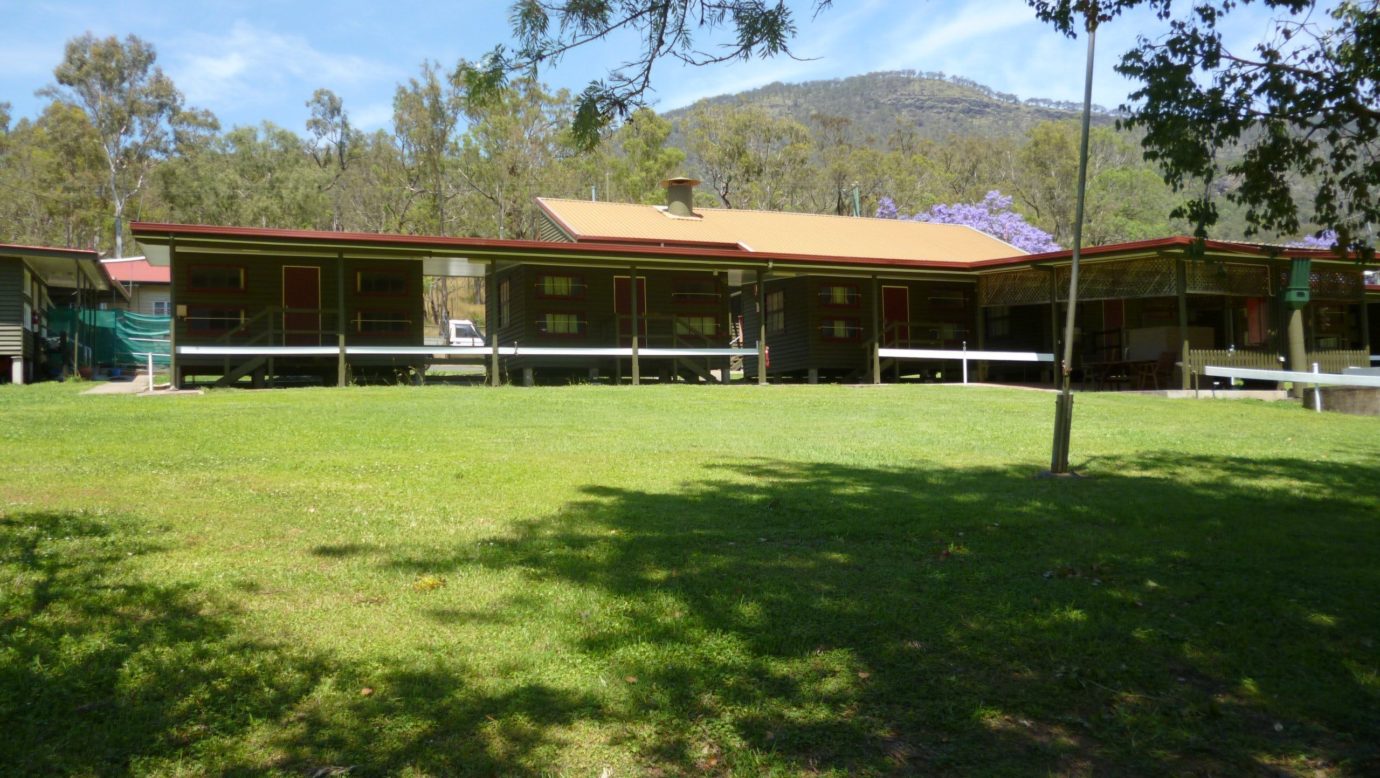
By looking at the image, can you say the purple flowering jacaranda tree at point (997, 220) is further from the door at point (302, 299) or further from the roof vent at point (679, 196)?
the door at point (302, 299)

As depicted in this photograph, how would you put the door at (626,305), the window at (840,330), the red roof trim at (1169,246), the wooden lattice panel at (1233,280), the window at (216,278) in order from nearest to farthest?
the red roof trim at (1169,246) < the wooden lattice panel at (1233,280) < the window at (216,278) < the door at (626,305) < the window at (840,330)

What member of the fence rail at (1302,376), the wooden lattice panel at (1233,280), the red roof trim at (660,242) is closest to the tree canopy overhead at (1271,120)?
the fence rail at (1302,376)

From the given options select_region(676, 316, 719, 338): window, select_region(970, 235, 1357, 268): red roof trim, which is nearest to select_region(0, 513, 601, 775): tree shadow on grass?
select_region(970, 235, 1357, 268): red roof trim

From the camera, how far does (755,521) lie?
759 centimetres

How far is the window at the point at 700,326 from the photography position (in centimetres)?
2769

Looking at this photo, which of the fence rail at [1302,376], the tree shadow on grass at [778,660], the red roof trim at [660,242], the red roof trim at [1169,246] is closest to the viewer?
the tree shadow on grass at [778,660]

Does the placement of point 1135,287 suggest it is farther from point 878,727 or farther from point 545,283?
point 878,727

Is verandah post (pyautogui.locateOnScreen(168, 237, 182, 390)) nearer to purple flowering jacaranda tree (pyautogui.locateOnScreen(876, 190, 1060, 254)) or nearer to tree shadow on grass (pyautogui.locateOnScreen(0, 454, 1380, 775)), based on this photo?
tree shadow on grass (pyautogui.locateOnScreen(0, 454, 1380, 775))

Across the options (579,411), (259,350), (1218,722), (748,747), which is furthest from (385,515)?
(259,350)

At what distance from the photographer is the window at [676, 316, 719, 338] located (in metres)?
27.7

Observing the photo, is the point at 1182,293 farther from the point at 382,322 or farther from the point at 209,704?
the point at 209,704

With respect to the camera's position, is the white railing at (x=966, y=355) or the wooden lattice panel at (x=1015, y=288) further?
the wooden lattice panel at (x=1015, y=288)

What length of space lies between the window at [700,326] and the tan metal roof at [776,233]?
90.9 inches

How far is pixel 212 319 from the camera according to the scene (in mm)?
23812
